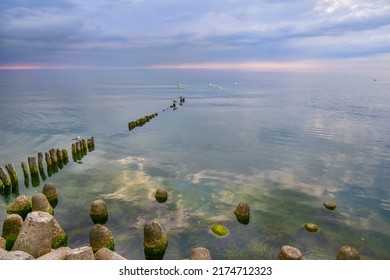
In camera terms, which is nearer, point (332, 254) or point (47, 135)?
point (332, 254)

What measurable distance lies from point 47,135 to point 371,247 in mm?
41935

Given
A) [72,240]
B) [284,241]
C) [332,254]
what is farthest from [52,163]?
[332,254]

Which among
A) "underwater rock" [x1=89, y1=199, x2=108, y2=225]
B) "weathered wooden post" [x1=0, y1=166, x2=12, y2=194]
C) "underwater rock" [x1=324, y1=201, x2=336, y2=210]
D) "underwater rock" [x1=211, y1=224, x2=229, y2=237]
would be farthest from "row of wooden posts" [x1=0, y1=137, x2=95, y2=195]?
"underwater rock" [x1=324, y1=201, x2=336, y2=210]

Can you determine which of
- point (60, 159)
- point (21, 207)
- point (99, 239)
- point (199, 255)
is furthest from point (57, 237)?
point (60, 159)

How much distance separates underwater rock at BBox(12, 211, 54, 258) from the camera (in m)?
11.2

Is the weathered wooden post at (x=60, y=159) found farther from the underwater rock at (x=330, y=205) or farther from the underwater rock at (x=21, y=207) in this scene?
the underwater rock at (x=330, y=205)

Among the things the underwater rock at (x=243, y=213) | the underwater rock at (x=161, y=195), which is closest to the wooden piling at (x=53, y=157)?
the underwater rock at (x=161, y=195)

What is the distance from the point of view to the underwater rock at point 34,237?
11211 mm

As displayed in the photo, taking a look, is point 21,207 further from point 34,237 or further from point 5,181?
point 34,237

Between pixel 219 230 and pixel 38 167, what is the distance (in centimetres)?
1813

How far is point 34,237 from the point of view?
11.4 metres

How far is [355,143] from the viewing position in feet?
127

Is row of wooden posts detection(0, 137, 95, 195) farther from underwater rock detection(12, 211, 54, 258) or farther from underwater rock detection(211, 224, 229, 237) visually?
underwater rock detection(211, 224, 229, 237)

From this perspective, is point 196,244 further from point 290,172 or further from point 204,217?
point 290,172
